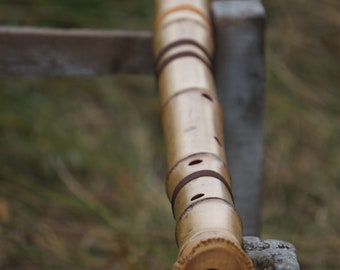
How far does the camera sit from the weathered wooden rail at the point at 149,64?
1.31 meters

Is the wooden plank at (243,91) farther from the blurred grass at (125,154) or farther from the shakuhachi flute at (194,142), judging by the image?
the blurred grass at (125,154)

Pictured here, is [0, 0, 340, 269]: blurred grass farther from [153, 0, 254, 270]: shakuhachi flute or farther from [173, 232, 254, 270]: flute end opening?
[173, 232, 254, 270]: flute end opening

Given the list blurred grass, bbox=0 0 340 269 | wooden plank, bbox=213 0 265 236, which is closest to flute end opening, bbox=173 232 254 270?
wooden plank, bbox=213 0 265 236

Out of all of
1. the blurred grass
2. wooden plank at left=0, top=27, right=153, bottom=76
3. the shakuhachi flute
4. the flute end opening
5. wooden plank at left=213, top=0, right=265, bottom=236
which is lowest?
the flute end opening

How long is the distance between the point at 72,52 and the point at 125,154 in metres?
0.69

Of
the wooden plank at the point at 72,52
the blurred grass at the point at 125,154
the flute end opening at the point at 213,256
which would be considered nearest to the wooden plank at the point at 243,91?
the wooden plank at the point at 72,52

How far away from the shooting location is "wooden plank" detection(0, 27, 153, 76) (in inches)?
53.7

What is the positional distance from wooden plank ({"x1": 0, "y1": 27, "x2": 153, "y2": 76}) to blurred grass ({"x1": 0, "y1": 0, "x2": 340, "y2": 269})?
12.4 inches

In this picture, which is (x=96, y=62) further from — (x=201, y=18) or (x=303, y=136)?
(x=303, y=136)

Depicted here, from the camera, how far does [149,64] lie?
4.54ft

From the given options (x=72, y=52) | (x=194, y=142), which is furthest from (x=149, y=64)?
(x=194, y=142)

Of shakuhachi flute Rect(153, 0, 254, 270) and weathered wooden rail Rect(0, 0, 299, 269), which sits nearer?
shakuhachi flute Rect(153, 0, 254, 270)

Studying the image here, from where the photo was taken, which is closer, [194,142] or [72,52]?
[194,142]

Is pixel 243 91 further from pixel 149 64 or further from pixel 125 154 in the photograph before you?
pixel 125 154
